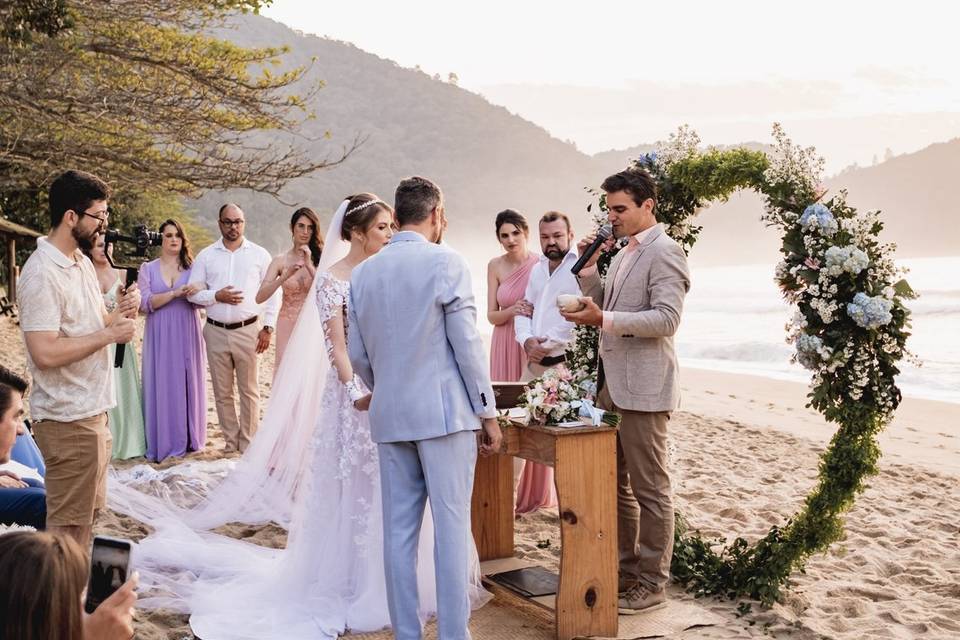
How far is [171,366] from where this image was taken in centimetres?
815

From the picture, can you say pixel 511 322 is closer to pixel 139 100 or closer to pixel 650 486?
pixel 650 486

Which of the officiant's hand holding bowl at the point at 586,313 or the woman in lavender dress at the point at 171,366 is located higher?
the officiant's hand holding bowl at the point at 586,313

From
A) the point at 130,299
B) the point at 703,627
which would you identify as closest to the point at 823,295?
the point at 703,627

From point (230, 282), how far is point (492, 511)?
3.79 metres

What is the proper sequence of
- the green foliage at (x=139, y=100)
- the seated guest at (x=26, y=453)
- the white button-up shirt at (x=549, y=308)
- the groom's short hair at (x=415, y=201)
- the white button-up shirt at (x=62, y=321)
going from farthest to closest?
1. the green foliage at (x=139, y=100)
2. the white button-up shirt at (x=549, y=308)
3. the seated guest at (x=26, y=453)
4. the groom's short hair at (x=415, y=201)
5. the white button-up shirt at (x=62, y=321)

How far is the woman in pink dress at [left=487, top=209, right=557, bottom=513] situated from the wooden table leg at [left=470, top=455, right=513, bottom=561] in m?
0.99

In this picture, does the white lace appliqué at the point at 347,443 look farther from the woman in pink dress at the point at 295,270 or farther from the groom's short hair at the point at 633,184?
the woman in pink dress at the point at 295,270

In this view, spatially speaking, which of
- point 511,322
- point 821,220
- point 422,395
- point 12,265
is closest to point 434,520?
point 422,395

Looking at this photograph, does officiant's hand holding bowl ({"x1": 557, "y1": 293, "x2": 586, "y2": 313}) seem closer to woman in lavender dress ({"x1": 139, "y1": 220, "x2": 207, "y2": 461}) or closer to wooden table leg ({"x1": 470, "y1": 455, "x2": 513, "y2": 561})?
wooden table leg ({"x1": 470, "y1": 455, "x2": 513, "y2": 561})

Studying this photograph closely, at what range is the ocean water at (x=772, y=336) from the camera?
16766 mm

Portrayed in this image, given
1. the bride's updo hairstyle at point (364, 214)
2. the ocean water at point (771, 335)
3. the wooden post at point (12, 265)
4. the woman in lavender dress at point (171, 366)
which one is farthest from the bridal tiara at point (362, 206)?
the wooden post at point (12, 265)

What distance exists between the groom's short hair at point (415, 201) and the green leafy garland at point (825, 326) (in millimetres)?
1828

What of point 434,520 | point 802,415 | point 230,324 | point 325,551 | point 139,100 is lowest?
point 802,415

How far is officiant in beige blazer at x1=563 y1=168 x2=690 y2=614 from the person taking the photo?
4566 mm
